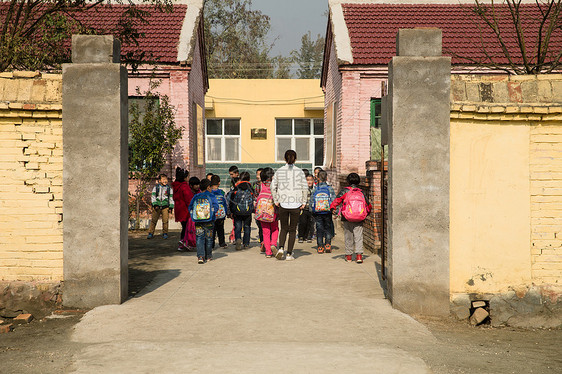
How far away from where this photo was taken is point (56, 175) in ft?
25.7

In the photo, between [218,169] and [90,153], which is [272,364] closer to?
[90,153]

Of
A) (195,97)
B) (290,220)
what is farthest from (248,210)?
(195,97)

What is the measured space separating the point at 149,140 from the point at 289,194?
590 centimetres

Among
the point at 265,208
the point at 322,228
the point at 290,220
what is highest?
the point at 265,208

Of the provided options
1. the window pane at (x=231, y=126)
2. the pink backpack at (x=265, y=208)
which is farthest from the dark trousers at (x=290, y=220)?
the window pane at (x=231, y=126)

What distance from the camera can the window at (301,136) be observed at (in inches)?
1141

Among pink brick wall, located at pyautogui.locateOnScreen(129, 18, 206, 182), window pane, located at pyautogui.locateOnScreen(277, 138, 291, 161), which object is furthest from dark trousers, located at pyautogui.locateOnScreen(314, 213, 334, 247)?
window pane, located at pyautogui.locateOnScreen(277, 138, 291, 161)

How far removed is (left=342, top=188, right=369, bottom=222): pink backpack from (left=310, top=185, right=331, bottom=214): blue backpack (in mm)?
1011

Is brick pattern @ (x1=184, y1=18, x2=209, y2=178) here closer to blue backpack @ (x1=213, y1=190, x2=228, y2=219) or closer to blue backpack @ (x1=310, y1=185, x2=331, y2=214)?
blue backpack @ (x1=213, y1=190, x2=228, y2=219)

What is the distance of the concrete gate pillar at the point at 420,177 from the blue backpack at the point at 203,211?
4502 millimetres

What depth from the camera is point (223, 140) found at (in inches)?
1141

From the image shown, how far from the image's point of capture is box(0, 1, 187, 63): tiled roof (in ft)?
58.2

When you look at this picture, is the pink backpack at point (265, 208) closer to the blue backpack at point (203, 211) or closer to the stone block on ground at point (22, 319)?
the blue backpack at point (203, 211)

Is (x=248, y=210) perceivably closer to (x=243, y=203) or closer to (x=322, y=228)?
(x=243, y=203)
